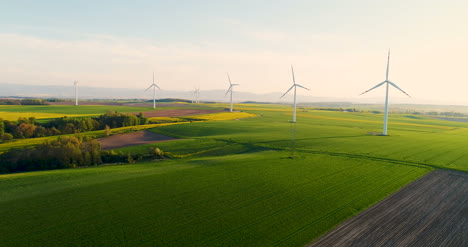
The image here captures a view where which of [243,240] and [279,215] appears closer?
[243,240]

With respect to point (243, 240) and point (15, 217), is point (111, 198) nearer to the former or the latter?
point (15, 217)

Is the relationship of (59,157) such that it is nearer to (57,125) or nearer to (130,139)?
(130,139)

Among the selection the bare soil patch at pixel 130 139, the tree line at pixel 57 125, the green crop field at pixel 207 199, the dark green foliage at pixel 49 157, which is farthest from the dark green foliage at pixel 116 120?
the green crop field at pixel 207 199

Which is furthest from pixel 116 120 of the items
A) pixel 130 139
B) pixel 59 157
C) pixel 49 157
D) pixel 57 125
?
pixel 59 157

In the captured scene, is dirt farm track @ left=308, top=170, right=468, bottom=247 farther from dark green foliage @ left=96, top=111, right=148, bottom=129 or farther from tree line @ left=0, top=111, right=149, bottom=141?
dark green foliage @ left=96, top=111, right=148, bottom=129

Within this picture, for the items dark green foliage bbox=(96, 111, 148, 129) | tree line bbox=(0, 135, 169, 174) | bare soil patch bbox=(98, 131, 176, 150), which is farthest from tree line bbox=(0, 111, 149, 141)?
tree line bbox=(0, 135, 169, 174)

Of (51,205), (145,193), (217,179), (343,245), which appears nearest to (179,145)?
(217,179)

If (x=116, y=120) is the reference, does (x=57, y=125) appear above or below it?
below
